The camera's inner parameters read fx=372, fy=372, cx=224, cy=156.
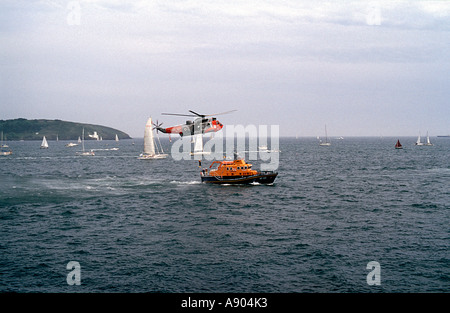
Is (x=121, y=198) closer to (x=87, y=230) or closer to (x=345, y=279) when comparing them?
(x=87, y=230)

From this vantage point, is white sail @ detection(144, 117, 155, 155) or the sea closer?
the sea

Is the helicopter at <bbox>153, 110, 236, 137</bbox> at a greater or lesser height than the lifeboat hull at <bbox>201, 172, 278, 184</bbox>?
greater

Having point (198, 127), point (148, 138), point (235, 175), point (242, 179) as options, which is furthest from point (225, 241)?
point (148, 138)

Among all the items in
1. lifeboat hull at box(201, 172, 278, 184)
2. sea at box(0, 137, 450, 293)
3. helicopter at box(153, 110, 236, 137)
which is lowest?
sea at box(0, 137, 450, 293)

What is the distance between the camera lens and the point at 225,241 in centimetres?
3809

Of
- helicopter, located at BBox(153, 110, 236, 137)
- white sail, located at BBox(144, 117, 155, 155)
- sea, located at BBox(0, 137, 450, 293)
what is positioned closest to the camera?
sea, located at BBox(0, 137, 450, 293)

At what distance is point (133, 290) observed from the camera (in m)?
26.2

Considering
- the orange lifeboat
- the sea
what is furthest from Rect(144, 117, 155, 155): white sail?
the sea

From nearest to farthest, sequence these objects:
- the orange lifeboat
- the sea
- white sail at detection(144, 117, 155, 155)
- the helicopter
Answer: the sea
the helicopter
the orange lifeboat
white sail at detection(144, 117, 155, 155)

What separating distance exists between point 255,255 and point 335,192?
134 ft

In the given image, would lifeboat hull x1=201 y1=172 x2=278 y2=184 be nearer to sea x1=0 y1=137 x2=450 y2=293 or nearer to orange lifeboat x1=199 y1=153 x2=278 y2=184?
orange lifeboat x1=199 y1=153 x2=278 y2=184

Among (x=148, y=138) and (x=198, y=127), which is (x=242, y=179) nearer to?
(x=198, y=127)

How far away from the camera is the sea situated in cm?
2756
